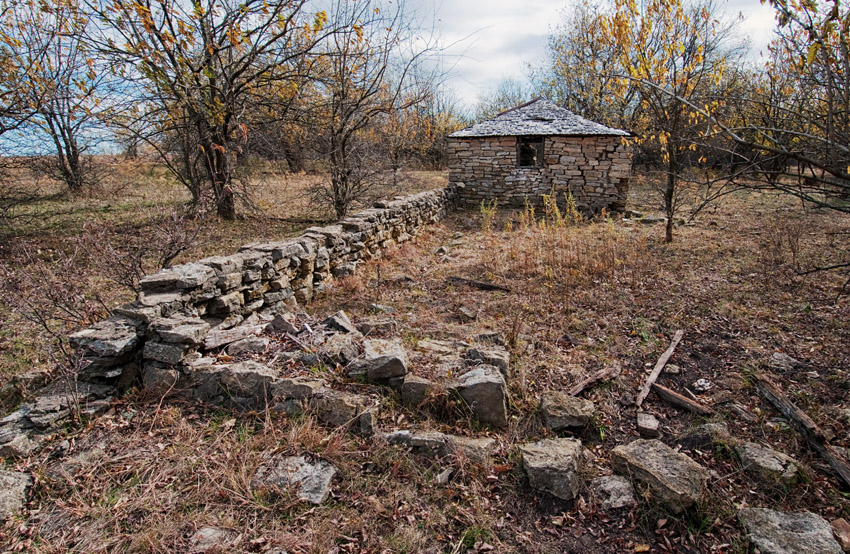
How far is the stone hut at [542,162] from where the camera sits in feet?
41.3

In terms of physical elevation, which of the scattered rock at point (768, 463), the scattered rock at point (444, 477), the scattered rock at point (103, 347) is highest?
the scattered rock at point (103, 347)

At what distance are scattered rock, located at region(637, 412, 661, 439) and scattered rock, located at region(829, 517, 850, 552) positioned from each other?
3.40ft

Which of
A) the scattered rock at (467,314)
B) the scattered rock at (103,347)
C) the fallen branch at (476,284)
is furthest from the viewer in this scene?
the fallen branch at (476,284)

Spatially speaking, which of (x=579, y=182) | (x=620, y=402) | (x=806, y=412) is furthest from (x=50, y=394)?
(x=579, y=182)

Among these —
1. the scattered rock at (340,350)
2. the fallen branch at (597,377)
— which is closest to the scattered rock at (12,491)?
the scattered rock at (340,350)

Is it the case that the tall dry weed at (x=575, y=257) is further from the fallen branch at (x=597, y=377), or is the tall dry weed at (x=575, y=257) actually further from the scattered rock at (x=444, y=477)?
the scattered rock at (x=444, y=477)

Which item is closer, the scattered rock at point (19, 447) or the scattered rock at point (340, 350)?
the scattered rock at point (19, 447)

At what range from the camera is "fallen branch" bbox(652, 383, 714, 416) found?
11.5ft

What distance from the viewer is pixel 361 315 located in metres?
5.43

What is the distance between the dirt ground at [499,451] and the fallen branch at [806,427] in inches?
2.7

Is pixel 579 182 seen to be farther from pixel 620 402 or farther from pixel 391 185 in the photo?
pixel 620 402

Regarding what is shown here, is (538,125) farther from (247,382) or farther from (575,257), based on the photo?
(247,382)

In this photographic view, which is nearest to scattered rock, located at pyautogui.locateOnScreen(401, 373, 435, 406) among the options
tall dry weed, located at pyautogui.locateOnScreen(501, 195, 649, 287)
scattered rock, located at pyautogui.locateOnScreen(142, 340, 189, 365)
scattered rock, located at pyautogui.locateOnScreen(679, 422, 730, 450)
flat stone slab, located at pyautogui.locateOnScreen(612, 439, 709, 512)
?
flat stone slab, located at pyautogui.locateOnScreen(612, 439, 709, 512)

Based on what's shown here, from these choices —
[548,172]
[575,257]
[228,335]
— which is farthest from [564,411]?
[548,172]
